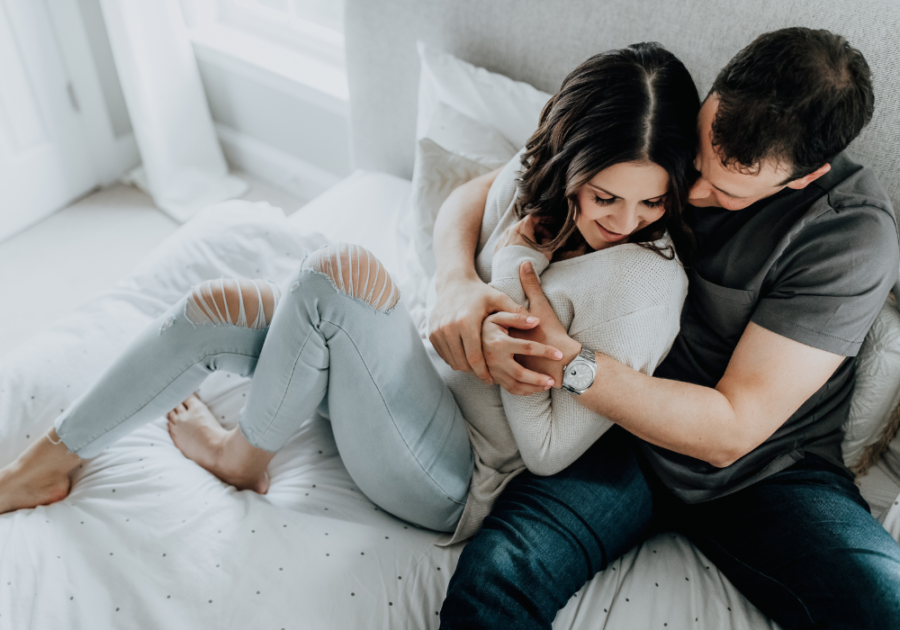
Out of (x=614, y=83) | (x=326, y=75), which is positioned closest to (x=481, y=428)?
(x=614, y=83)

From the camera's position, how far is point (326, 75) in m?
2.16

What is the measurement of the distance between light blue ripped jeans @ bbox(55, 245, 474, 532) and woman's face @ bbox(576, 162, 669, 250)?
322 millimetres

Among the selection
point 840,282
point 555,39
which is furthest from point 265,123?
point 840,282

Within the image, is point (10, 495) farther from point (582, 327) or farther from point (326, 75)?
point (326, 75)

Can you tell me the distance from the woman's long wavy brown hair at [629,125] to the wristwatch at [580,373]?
19cm

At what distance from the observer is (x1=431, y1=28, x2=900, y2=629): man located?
2.54 ft

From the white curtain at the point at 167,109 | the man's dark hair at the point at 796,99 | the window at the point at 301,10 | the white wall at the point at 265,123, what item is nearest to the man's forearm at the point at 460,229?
the man's dark hair at the point at 796,99

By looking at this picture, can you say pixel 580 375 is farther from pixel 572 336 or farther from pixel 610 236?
pixel 610 236

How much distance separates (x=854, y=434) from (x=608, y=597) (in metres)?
0.51

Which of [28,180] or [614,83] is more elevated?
[614,83]

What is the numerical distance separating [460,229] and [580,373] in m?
0.42

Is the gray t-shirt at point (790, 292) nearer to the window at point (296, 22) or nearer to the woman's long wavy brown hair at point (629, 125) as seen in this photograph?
the woman's long wavy brown hair at point (629, 125)

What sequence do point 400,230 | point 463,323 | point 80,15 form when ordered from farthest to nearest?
point 80,15
point 400,230
point 463,323

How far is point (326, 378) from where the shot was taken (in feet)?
3.27
